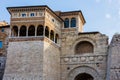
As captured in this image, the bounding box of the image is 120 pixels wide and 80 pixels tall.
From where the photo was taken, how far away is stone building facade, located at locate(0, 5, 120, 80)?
2844cm

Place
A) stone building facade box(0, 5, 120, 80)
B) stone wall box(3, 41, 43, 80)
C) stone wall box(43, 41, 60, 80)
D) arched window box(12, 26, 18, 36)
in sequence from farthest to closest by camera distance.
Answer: arched window box(12, 26, 18, 36) → stone wall box(43, 41, 60, 80) → stone building facade box(0, 5, 120, 80) → stone wall box(3, 41, 43, 80)

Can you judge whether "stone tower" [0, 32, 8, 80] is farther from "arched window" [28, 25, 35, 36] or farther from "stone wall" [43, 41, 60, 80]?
"stone wall" [43, 41, 60, 80]

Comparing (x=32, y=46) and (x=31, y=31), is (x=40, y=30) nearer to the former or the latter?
(x=31, y=31)

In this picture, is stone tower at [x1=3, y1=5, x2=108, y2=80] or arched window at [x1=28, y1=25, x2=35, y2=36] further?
arched window at [x1=28, y1=25, x2=35, y2=36]

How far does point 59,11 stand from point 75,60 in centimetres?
611

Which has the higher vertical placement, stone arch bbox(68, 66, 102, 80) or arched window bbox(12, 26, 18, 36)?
arched window bbox(12, 26, 18, 36)

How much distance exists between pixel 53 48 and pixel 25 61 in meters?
3.78

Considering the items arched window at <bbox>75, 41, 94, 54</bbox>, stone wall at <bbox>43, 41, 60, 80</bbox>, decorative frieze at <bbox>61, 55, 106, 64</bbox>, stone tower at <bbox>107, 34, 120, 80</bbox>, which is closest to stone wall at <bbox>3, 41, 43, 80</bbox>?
stone wall at <bbox>43, 41, 60, 80</bbox>

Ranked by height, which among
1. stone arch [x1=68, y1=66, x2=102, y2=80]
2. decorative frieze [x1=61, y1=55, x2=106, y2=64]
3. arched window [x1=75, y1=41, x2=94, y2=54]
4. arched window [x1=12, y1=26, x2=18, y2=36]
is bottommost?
stone arch [x1=68, y1=66, x2=102, y2=80]

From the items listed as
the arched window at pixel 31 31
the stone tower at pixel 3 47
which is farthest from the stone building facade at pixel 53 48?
the stone tower at pixel 3 47

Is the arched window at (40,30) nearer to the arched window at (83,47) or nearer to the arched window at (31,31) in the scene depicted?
the arched window at (31,31)

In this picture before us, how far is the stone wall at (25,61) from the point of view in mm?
28094

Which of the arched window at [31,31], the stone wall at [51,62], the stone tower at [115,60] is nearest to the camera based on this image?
the stone tower at [115,60]

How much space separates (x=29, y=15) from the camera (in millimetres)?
29984
